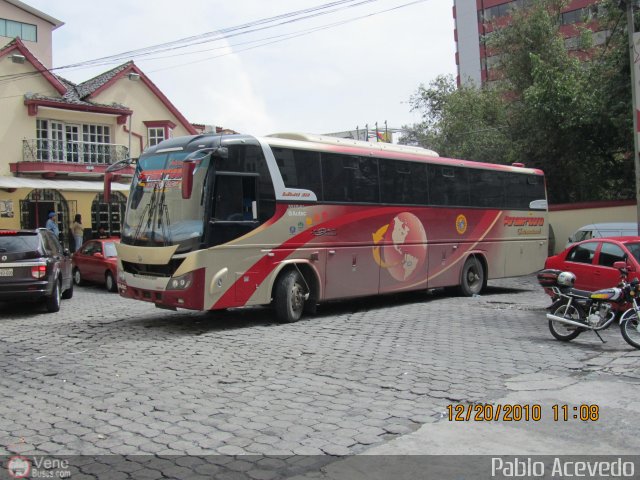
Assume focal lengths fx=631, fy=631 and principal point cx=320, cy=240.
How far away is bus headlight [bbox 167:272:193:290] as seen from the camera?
10047 millimetres

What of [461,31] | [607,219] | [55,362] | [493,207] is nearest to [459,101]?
[607,219]

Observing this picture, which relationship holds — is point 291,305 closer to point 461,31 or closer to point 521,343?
point 521,343

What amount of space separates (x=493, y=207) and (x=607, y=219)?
9335mm

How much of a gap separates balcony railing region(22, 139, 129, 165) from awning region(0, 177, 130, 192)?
3.55ft

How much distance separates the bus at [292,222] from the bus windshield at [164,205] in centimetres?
2

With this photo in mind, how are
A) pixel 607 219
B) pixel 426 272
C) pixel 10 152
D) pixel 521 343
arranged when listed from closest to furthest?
pixel 521 343 < pixel 426 272 < pixel 607 219 < pixel 10 152

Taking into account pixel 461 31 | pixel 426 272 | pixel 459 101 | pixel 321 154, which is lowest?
pixel 426 272

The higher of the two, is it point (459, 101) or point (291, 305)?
point (459, 101)

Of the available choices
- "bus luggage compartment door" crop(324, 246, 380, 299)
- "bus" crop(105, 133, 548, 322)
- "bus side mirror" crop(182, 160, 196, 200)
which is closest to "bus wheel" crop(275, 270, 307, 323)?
"bus" crop(105, 133, 548, 322)

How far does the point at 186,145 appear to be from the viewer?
1077 cm

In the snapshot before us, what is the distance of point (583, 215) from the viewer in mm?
24609

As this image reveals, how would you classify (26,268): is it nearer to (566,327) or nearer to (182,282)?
(182,282)

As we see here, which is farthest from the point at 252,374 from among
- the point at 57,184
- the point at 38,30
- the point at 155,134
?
the point at 38,30

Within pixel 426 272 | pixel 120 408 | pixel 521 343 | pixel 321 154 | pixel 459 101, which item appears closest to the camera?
pixel 120 408
